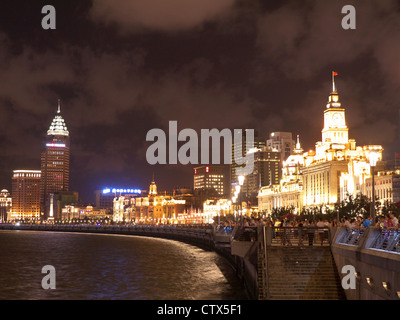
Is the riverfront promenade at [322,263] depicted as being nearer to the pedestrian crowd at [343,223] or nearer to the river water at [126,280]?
A: the pedestrian crowd at [343,223]

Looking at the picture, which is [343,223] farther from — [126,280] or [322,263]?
[126,280]

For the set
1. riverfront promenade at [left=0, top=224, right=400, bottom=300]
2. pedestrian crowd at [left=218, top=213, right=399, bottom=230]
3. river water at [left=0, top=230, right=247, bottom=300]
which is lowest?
river water at [left=0, top=230, right=247, bottom=300]

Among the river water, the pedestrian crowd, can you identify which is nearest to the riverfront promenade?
the pedestrian crowd

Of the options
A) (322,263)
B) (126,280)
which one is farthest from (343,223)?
(126,280)

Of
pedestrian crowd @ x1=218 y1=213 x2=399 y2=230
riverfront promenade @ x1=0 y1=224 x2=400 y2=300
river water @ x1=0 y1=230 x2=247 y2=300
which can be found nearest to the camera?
riverfront promenade @ x1=0 y1=224 x2=400 y2=300

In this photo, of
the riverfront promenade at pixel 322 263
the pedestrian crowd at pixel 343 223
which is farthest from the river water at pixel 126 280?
the riverfront promenade at pixel 322 263

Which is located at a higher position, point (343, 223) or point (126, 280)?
point (343, 223)

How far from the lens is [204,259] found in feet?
230

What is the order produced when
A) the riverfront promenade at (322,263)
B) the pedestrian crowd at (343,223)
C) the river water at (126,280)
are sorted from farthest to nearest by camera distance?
the river water at (126,280), the pedestrian crowd at (343,223), the riverfront promenade at (322,263)

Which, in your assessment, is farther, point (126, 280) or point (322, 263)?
point (126, 280)

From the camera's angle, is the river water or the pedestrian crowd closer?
the pedestrian crowd

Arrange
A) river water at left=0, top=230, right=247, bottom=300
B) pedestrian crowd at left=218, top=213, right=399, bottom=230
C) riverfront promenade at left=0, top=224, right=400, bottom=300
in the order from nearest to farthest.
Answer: riverfront promenade at left=0, top=224, right=400, bottom=300
pedestrian crowd at left=218, top=213, right=399, bottom=230
river water at left=0, top=230, right=247, bottom=300

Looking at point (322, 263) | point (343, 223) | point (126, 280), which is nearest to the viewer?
point (322, 263)

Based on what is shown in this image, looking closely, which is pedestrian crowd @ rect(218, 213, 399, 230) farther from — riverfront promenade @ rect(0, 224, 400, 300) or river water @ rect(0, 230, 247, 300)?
river water @ rect(0, 230, 247, 300)
